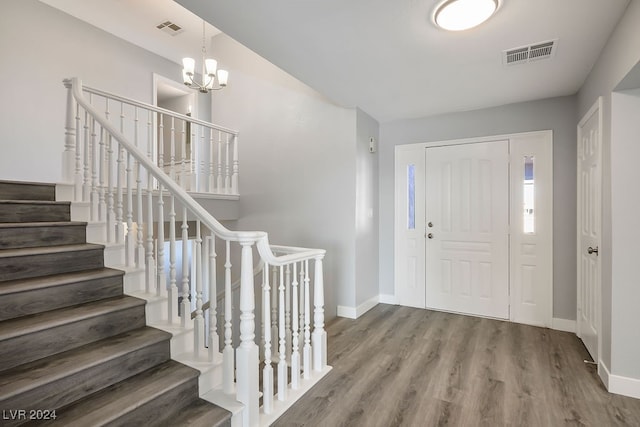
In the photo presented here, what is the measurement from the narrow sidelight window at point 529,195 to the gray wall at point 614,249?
3.78 feet

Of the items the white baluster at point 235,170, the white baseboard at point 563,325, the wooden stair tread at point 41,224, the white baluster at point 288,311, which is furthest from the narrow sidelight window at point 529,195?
the wooden stair tread at point 41,224

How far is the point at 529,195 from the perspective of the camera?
3.52 metres

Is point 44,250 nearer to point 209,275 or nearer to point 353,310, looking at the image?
point 209,275

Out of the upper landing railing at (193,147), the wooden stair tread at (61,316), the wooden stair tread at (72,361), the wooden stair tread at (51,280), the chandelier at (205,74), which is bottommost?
the wooden stair tread at (72,361)

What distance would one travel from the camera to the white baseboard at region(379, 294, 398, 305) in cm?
424

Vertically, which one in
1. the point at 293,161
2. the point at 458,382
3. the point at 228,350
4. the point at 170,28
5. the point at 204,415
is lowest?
the point at 458,382

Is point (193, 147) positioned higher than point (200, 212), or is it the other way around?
→ point (193, 147)

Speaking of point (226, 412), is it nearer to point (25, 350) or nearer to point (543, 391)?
point (25, 350)

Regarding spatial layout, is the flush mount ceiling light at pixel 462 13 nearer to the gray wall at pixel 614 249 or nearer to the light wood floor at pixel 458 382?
the gray wall at pixel 614 249

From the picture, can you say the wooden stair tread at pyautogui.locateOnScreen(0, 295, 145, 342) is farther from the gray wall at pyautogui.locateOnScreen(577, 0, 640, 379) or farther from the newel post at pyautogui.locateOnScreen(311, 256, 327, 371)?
the gray wall at pyautogui.locateOnScreen(577, 0, 640, 379)

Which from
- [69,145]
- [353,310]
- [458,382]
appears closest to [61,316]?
[69,145]

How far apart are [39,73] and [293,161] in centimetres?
297

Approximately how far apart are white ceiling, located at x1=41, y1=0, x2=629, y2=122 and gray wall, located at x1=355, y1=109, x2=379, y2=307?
363 millimetres

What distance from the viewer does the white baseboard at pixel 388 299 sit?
167 inches
